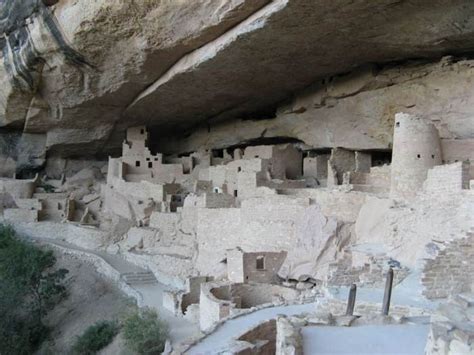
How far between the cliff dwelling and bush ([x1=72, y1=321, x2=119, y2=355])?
38 centimetres

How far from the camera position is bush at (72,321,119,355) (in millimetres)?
12320

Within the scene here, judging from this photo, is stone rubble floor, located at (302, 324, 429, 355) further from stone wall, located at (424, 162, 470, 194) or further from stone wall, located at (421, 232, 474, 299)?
stone wall, located at (424, 162, 470, 194)

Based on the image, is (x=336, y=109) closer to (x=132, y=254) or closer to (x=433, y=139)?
(x=433, y=139)

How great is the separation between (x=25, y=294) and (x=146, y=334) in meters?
6.48

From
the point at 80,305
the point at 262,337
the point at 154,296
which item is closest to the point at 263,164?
the point at 154,296

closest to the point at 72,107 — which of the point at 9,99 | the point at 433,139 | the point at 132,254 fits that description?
the point at 9,99

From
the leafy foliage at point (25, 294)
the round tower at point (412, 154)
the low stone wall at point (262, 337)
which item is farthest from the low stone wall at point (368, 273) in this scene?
the leafy foliage at point (25, 294)

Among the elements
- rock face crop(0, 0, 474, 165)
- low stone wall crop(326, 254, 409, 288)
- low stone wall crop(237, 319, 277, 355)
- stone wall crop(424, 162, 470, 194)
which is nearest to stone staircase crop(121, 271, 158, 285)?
rock face crop(0, 0, 474, 165)

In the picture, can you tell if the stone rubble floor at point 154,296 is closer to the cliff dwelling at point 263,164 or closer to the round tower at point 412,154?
the cliff dwelling at point 263,164

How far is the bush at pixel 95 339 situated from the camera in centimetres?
1232

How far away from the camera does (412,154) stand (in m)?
11.1

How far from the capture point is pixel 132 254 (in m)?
16.6

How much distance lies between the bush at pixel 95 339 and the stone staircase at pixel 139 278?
2212mm

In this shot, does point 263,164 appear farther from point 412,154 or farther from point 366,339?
point 366,339
